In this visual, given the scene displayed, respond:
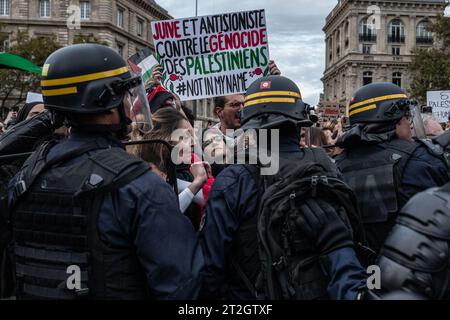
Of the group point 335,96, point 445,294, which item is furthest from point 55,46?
point 335,96

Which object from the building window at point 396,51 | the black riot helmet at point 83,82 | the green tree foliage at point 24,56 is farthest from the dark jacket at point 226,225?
the building window at point 396,51

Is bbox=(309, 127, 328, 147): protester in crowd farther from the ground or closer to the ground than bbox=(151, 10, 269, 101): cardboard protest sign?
closer to the ground

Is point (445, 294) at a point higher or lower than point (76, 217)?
lower

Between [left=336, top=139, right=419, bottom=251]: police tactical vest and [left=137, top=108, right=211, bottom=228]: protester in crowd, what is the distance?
1.01m

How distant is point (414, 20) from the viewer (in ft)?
263

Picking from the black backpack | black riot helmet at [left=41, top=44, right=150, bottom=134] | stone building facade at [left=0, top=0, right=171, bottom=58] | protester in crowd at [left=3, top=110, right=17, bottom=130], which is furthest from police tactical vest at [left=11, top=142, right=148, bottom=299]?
stone building facade at [left=0, top=0, right=171, bottom=58]

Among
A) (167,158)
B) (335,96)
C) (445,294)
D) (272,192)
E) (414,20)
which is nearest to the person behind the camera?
(445,294)

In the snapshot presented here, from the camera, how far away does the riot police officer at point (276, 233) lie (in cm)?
232

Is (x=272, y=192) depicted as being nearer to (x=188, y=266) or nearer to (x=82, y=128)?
(x=188, y=266)

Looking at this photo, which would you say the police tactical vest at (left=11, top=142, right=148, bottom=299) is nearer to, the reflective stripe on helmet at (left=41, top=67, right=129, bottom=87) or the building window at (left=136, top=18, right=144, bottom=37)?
the reflective stripe on helmet at (left=41, top=67, right=129, bottom=87)

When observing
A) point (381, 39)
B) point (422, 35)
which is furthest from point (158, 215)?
point (422, 35)

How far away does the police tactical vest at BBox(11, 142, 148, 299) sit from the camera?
2191mm

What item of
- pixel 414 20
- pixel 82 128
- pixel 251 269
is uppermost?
pixel 414 20

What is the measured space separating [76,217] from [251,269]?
89 cm
